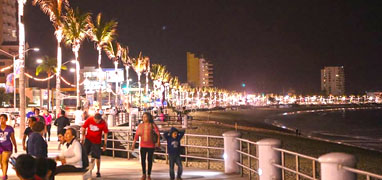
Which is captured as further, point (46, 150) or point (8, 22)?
point (8, 22)

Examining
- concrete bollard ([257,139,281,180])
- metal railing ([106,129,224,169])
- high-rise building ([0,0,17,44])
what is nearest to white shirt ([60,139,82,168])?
concrete bollard ([257,139,281,180])

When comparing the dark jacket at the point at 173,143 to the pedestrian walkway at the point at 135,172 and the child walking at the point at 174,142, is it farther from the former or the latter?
the pedestrian walkway at the point at 135,172

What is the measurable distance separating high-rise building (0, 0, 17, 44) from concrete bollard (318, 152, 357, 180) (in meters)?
127

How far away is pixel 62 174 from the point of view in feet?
28.1

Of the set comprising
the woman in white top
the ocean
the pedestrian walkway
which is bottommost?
the ocean

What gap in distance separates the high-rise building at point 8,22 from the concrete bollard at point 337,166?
127460mm

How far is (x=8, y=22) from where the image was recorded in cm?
13425

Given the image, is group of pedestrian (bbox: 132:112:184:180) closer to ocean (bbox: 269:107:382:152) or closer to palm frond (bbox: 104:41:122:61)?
ocean (bbox: 269:107:382:152)

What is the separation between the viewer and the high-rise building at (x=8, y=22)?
130 m

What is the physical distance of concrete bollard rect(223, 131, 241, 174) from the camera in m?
14.2

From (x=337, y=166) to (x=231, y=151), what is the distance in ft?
22.4

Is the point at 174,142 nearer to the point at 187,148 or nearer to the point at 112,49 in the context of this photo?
the point at 187,148

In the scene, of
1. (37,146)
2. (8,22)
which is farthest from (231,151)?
(8,22)

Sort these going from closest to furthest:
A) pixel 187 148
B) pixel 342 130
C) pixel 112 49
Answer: pixel 187 148, pixel 112 49, pixel 342 130
